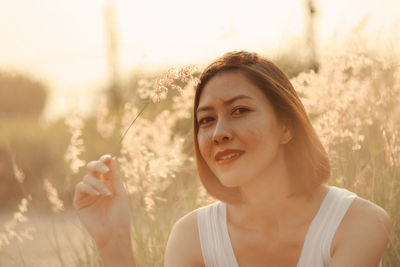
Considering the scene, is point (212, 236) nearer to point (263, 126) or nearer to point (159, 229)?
point (263, 126)

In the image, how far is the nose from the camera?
81.0 inches

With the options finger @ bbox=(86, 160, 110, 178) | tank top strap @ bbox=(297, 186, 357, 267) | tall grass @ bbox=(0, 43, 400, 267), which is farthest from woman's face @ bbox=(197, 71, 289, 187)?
tall grass @ bbox=(0, 43, 400, 267)

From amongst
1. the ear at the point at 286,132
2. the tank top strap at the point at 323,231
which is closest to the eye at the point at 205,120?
the ear at the point at 286,132

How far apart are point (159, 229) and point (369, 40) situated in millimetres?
1728

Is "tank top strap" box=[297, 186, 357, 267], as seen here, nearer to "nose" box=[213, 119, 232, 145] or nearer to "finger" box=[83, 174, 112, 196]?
"nose" box=[213, 119, 232, 145]

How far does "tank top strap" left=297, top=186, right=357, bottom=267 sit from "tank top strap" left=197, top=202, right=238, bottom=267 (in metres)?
0.31

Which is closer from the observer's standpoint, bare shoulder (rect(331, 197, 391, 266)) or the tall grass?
bare shoulder (rect(331, 197, 391, 266))

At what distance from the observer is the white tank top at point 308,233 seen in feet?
6.81

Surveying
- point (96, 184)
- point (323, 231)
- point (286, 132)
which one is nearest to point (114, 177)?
point (96, 184)

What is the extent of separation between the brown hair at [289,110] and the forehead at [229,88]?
0.8 inches

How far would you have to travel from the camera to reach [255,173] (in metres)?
2.10

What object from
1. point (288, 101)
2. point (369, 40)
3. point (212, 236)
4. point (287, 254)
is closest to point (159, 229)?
point (212, 236)

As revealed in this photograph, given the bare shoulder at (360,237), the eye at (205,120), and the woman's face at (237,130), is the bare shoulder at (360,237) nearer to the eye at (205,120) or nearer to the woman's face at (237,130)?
the woman's face at (237,130)

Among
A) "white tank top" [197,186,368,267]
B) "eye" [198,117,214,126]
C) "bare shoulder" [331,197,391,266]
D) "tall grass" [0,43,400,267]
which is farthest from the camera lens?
"tall grass" [0,43,400,267]
